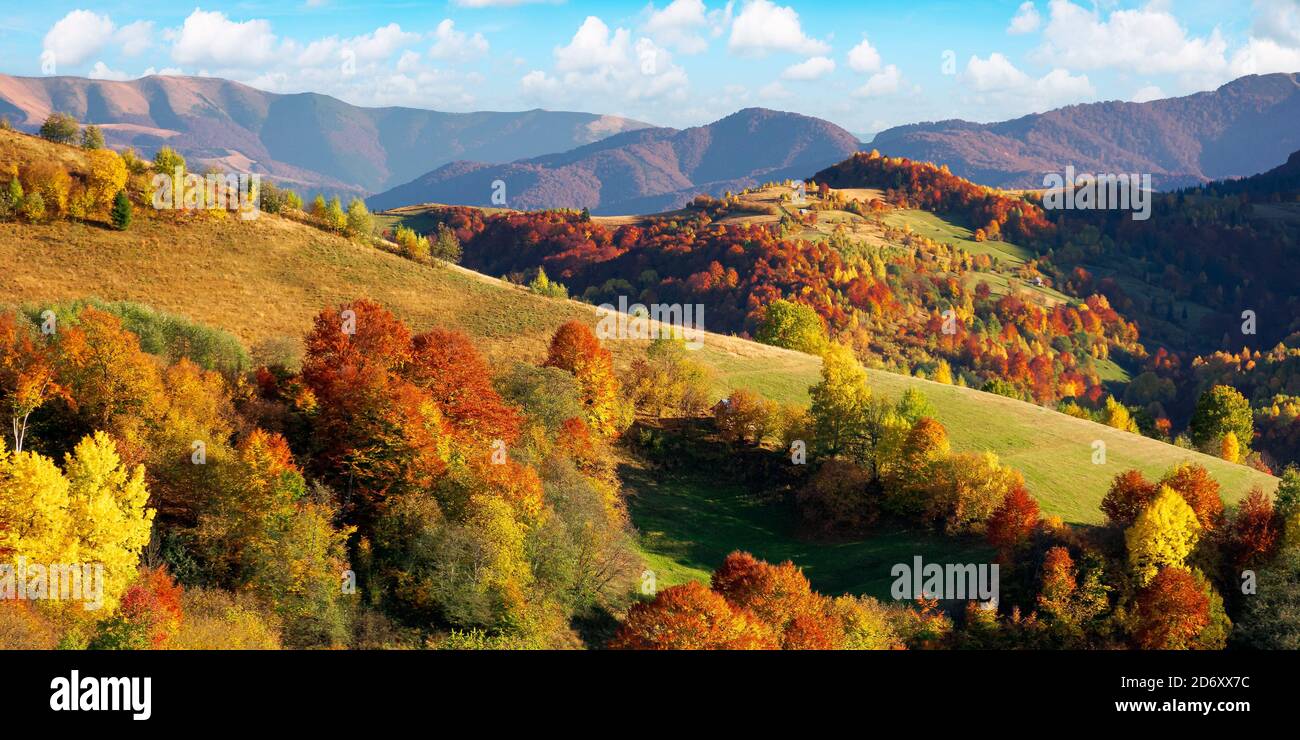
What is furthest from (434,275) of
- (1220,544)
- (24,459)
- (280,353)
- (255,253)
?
(1220,544)

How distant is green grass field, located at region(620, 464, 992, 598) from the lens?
66875 millimetres

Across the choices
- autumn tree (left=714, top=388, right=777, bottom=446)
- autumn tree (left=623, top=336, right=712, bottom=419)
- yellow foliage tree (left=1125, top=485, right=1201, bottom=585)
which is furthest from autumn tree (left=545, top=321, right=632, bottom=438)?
yellow foliage tree (left=1125, top=485, right=1201, bottom=585)

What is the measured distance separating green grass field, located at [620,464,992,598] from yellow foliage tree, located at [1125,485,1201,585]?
389 inches

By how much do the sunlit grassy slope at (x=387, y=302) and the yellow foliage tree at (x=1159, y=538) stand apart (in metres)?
13.5

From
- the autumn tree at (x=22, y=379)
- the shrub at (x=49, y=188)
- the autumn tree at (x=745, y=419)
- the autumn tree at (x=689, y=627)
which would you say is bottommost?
the autumn tree at (x=689, y=627)

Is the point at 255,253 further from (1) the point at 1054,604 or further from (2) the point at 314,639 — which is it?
(1) the point at 1054,604

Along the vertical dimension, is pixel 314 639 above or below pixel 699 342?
below

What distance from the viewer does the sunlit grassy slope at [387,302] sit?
87000 millimetres

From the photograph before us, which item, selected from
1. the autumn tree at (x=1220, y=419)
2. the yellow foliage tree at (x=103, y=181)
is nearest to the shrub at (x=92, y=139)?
the yellow foliage tree at (x=103, y=181)

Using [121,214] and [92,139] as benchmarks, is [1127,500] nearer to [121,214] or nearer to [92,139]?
[121,214]

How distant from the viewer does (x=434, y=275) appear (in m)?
116

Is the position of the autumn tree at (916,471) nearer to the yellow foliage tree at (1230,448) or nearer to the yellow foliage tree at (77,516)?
the yellow foliage tree at (1230,448)

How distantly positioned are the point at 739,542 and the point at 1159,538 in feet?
96.1

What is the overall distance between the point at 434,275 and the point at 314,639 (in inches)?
3071
